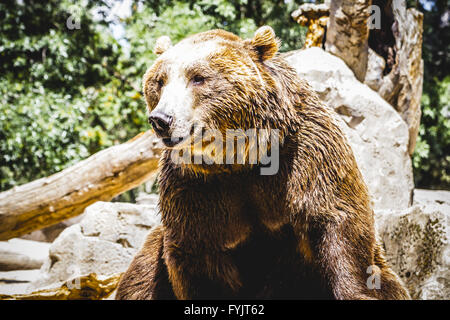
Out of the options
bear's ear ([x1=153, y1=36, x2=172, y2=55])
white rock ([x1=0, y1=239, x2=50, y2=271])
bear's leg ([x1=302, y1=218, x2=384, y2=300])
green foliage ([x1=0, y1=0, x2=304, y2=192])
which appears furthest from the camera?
green foliage ([x1=0, y1=0, x2=304, y2=192])

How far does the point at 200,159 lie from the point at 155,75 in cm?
47

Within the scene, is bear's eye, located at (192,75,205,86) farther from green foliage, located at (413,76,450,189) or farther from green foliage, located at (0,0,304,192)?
green foliage, located at (413,76,450,189)

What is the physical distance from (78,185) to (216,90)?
9.69ft

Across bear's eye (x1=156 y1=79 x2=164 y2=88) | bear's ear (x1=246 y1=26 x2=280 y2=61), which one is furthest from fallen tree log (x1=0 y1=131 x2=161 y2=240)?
bear's ear (x1=246 y1=26 x2=280 y2=61)

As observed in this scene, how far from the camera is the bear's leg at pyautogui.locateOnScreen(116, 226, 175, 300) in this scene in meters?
2.21

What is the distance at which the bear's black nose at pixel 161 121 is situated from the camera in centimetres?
163

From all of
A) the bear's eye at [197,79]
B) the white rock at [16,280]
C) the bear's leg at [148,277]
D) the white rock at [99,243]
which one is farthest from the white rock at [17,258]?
the bear's eye at [197,79]

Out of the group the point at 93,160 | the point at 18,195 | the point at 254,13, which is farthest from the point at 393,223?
the point at 254,13

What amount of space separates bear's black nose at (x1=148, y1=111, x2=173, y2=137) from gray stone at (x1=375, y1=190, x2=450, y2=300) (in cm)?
158

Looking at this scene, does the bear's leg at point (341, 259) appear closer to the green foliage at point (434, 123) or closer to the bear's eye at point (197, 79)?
the bear's eye at point (197, 79)

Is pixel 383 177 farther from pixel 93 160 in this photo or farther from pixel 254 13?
pixel 254 13

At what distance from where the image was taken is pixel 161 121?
64.3 inches

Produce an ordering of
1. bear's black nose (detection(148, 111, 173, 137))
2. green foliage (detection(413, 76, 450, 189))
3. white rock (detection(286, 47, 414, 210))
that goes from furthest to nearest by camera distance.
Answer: green foliage (detection(413, 76, 450, 189)) → white rock (detection(286, 47, 414, 210)) → bear's black nose (detection(148, 111, 173, 137))

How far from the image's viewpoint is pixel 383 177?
3.65m
